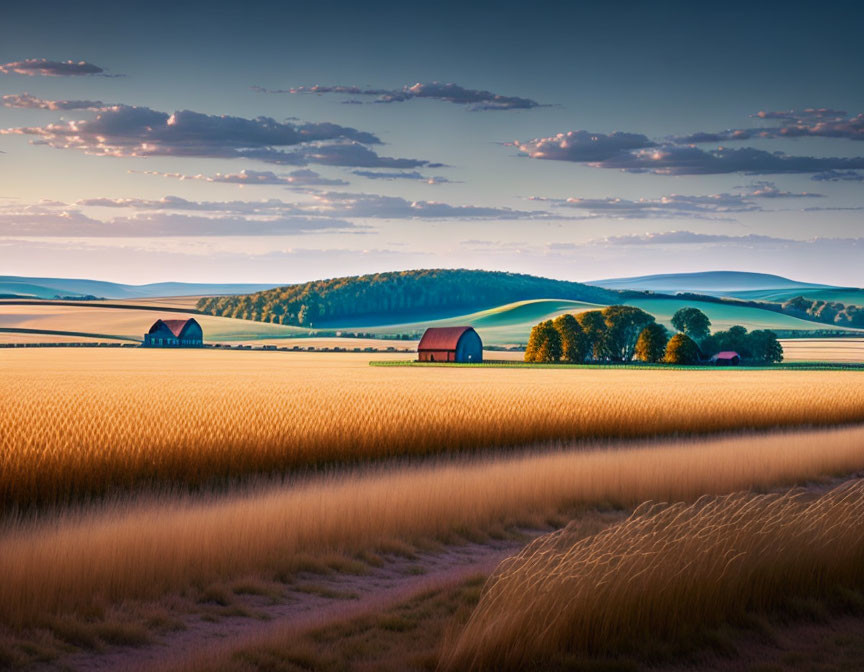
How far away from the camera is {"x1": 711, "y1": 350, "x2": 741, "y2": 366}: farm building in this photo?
3787 inches

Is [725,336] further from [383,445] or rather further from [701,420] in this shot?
[383,445]

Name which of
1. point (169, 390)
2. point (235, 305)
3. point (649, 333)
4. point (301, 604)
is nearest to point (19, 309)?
point (235, 305)

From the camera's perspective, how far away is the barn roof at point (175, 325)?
127500mm

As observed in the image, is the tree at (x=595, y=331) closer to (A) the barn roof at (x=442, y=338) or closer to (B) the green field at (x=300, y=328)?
(A) the barn roof at (x=442, y=338)

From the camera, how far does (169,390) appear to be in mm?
33219

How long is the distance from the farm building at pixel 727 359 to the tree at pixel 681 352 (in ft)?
21.4

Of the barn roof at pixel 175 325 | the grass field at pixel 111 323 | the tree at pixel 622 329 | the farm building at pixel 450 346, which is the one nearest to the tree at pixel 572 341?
the tree at pixel 622 329

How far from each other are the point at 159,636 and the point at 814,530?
7.17 metres

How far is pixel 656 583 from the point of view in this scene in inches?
339

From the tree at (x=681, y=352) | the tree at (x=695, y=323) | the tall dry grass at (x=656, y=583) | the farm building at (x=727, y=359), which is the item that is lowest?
the farm building at (x=727, y=359)

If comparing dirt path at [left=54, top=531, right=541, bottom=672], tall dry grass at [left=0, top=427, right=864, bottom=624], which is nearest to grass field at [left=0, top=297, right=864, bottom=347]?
tall dry grass at [left=0, top=427, right=864, bottom=624]

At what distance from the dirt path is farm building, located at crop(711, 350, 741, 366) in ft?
289

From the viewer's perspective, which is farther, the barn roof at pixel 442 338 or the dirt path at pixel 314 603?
the barn roof at pixel 442 338

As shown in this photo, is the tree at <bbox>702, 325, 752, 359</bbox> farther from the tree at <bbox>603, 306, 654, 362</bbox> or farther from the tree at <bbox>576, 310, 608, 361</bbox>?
the tree at <bbox>576, 310, 608, 361</bbox>
